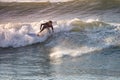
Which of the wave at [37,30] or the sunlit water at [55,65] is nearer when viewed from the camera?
the sunlit water at [55,65]

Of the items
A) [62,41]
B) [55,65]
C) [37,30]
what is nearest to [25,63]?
[55,65]

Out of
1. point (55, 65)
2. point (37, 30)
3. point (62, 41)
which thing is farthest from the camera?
point (37, 30)

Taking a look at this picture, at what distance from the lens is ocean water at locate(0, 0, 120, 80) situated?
1394 centimetres

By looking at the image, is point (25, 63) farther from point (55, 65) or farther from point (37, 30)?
point (37, 30)

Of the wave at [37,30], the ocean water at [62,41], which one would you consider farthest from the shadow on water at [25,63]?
the wave at [37,30]

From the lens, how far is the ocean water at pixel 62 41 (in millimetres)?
13935

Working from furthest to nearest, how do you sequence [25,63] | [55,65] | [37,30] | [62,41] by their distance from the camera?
[37,30] < [62,41] < [25,63] < [55,65]

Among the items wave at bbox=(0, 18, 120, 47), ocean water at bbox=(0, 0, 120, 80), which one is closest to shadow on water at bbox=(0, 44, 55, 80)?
ocean water at bbox=(0, 0, 120, 80)

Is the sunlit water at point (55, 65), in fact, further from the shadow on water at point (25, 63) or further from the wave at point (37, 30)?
the wave at point (37, 30)

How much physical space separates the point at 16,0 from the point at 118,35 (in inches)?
353

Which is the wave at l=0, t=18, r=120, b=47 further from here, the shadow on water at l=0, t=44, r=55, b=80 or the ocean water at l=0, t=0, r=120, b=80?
the shadow on water at l=0, t=44, r=55, b=80

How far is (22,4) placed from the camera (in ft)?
79.6

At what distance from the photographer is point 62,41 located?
57.1 feet

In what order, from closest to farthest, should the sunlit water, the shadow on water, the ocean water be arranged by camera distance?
1. the sunlit water
2. the shadow on water
3. the ocean water
